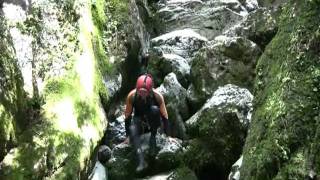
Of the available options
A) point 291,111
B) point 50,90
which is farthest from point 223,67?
point 291,111

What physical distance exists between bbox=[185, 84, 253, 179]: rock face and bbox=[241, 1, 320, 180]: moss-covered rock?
1.96 m

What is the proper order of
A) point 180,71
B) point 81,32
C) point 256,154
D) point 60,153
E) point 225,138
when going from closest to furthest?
point 256,154, point 60,153, point 225,138, point 81,32, point 180,71

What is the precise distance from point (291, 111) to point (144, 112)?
15.1 ft

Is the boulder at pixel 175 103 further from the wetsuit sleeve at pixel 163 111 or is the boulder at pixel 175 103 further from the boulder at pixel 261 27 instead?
the boulder at pixel 261 27

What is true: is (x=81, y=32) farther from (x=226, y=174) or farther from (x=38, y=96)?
(x=226, y=174)

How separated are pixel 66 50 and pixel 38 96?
129cm

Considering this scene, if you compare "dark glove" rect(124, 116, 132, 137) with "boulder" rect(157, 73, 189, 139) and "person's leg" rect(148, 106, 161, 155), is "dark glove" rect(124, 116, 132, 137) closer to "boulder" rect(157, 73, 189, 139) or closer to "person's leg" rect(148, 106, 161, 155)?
→ "person's leg" rect(148, 106, 161, 155)

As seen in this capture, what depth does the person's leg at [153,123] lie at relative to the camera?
8953 mm

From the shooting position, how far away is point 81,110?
7898mm

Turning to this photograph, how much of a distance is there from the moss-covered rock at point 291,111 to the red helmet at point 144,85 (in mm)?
2978

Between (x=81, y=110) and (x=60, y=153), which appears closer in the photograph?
(x=60, y=153)

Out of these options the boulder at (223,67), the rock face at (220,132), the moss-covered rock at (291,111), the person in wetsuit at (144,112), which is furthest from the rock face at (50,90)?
the moss-covered rock at (291,111)

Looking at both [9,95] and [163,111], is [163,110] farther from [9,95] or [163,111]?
[9,95]

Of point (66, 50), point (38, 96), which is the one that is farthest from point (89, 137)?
point (66, 50)
